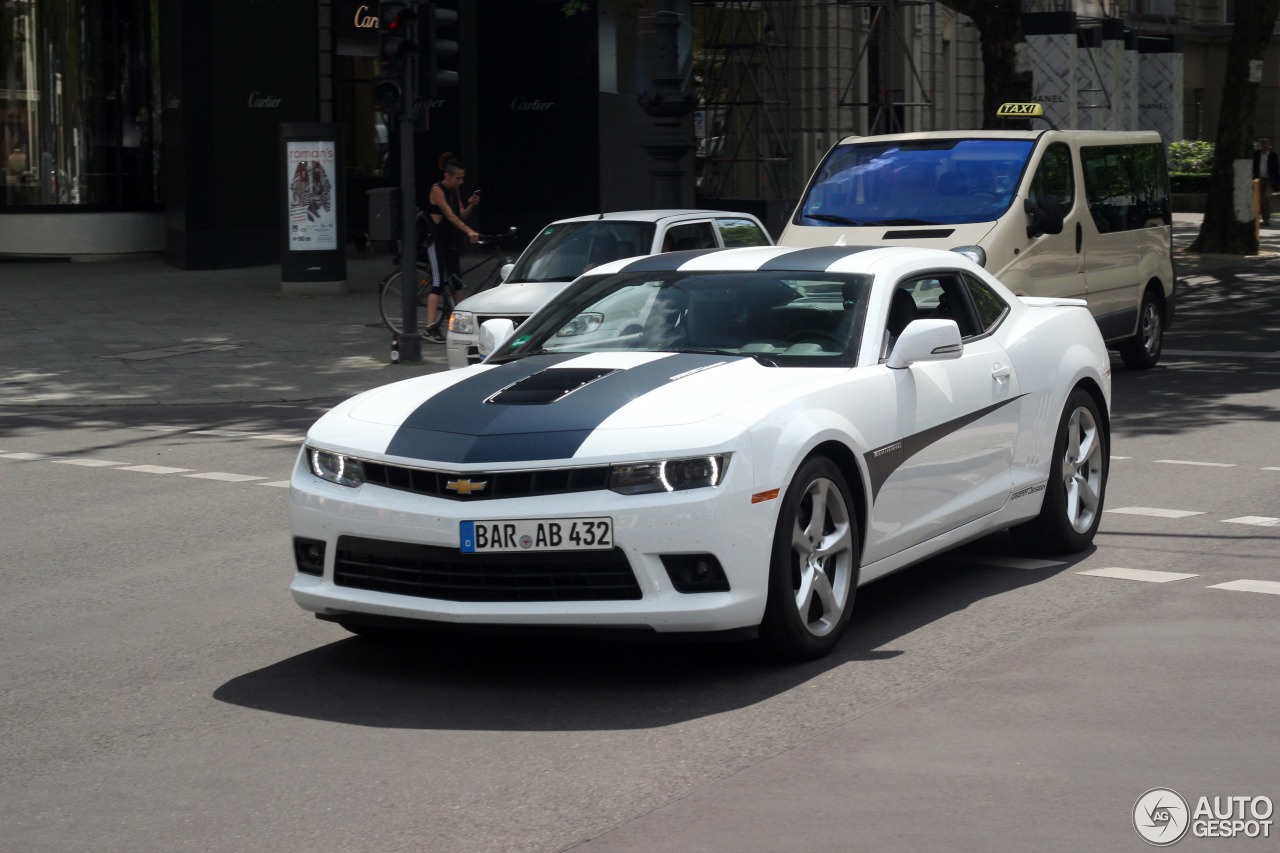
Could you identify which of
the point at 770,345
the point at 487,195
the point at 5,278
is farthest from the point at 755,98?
the point at 770,345

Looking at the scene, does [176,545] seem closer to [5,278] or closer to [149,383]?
[149,383]

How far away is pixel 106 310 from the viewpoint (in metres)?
21.5

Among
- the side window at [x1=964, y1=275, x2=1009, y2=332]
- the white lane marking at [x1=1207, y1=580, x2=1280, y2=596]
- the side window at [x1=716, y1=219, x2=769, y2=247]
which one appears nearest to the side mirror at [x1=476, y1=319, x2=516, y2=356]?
the side window at [x1=964, y1=275, x2=1009, y2=332]

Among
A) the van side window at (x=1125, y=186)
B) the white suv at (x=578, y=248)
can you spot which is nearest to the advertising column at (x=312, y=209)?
the white suv at (x=578, y=248)

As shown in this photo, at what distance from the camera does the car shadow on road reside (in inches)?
221

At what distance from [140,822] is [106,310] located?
17.7 meters

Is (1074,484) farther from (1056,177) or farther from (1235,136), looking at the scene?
(1235,136)

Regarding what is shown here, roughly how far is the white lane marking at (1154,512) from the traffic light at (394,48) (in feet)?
28.7

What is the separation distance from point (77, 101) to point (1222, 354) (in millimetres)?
17173

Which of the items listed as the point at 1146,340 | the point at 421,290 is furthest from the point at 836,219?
the point at 421,290

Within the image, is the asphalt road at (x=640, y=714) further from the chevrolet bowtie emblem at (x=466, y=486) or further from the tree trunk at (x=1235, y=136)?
the tree trunk at (x=1235, y=136)

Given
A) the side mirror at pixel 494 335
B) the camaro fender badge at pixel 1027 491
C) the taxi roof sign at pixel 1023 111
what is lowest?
the camaro fender badge at pixel 1027 491

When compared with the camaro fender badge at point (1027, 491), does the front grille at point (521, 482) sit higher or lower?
higher

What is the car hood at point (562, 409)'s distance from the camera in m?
5.77
